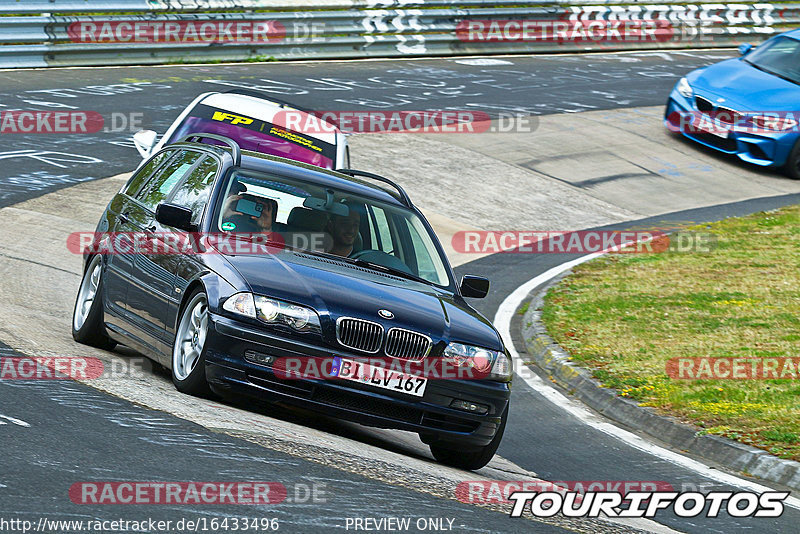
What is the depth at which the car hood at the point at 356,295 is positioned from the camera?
6.94m

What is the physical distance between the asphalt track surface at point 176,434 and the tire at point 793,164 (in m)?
1.00

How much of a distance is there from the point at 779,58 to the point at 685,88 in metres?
2.02

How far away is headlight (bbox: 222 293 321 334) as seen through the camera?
6848mm

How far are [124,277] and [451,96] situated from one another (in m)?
15.0

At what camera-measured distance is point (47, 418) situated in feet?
20.7

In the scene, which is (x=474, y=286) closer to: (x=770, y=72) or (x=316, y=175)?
(x=316, y=175)

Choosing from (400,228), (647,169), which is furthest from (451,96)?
(400,228)

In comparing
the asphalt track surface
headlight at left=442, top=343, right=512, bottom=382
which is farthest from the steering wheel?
the asphalt track surface

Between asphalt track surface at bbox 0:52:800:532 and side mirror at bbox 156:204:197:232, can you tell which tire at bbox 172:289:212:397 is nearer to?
asphalt track surface at bbox 0:52:800:532

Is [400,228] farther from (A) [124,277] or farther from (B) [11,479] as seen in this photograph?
(B) [11,479]

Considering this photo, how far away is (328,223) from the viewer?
8016mm

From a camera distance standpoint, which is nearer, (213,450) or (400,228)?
(213,450)

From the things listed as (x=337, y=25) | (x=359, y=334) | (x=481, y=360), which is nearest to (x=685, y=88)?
(x=337, y=25)

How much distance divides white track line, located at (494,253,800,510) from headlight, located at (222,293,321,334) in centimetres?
302
